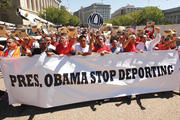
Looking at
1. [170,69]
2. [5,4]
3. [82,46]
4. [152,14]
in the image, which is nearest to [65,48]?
[82,46]

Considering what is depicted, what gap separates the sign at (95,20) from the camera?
4.03m

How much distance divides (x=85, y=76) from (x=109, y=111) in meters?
0.97

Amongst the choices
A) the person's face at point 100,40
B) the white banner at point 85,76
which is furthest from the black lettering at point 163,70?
the person's face at point 100,40

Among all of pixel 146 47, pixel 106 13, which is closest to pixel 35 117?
pixel 146 47

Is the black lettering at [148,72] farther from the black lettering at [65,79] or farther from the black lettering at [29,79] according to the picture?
the black lettering at [29,79]

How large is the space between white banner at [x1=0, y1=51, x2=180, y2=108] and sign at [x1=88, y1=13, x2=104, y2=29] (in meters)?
1.36

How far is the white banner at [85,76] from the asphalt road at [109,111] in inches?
7.0

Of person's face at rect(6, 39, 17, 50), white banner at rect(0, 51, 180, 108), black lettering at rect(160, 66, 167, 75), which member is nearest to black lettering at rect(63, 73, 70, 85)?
white banner at rect(0, 51, 180, 108)

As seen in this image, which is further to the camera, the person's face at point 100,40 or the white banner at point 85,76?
the person's face at point 100,40

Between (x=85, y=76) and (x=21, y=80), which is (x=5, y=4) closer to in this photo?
(x=21, y=80)

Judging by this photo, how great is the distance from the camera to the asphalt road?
274cm

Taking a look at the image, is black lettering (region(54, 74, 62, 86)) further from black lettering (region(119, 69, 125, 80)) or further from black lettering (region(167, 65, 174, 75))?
black lettering (region(167, 65, 174, 75))

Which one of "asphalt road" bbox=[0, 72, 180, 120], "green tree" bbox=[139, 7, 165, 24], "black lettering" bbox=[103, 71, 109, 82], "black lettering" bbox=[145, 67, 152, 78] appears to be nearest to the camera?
"asphalt road" bbox=[0, 72, 180, 120]

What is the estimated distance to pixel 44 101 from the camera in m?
2.86
